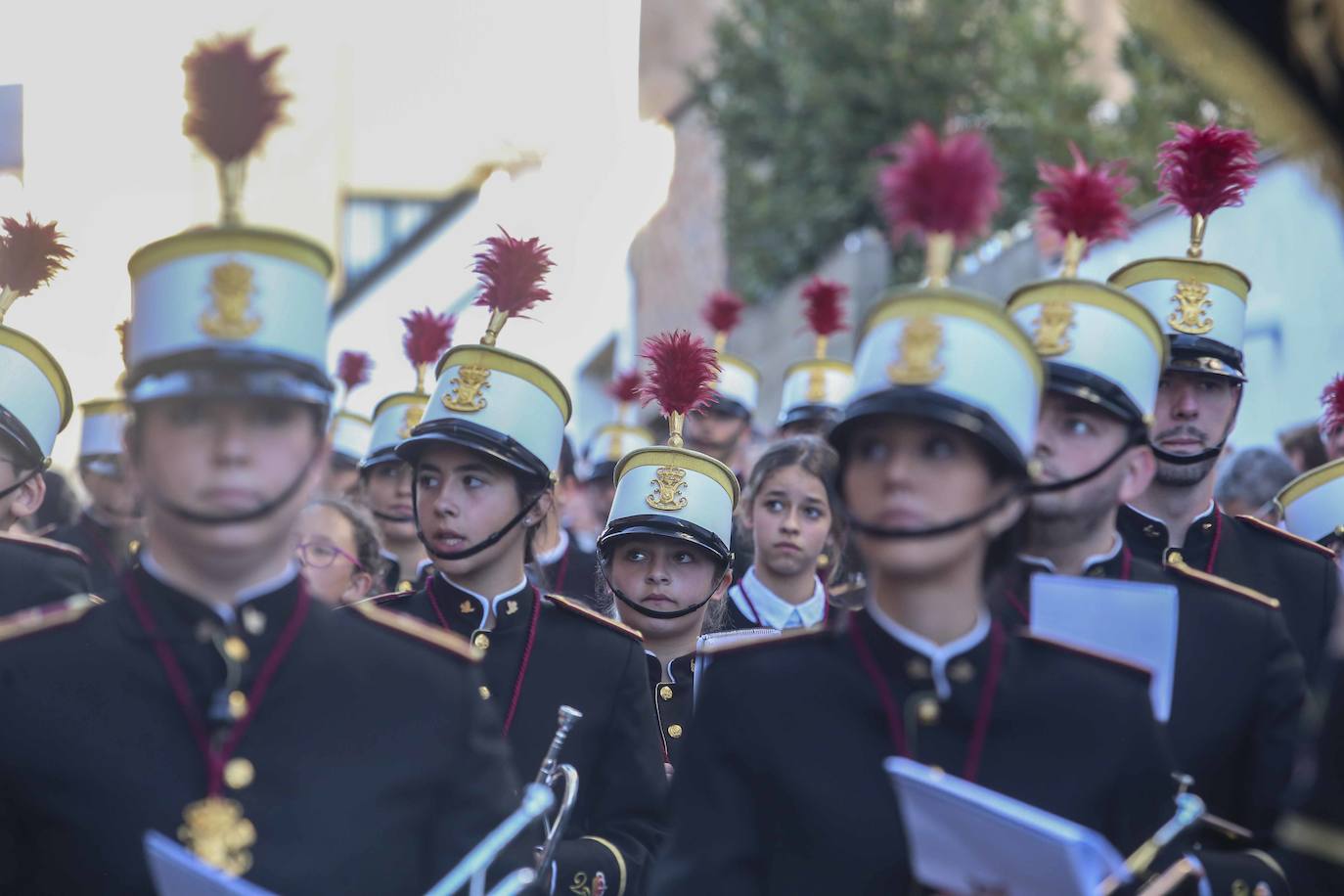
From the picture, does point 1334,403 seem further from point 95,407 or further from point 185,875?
point 95,407

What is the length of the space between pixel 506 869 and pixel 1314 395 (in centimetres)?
940

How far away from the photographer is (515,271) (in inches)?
223

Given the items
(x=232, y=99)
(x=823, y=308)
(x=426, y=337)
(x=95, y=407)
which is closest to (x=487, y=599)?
(x=426, y=337)

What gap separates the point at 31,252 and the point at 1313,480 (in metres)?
4.19

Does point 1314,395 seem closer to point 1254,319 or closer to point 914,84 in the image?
point 1254,319

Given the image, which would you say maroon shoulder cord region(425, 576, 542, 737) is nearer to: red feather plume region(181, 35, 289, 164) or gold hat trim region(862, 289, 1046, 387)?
gold hat trim region(862, 289, 1046, 387)

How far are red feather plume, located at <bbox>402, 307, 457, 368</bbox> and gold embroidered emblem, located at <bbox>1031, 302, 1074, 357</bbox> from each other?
3412 millimetres

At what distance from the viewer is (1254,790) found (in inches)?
176

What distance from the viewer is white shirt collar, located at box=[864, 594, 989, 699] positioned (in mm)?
3541

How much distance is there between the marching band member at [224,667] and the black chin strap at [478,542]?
1.78 meters

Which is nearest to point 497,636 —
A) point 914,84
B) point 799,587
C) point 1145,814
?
point 799,587

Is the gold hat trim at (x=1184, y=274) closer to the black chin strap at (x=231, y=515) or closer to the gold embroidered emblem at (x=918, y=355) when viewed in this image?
the gold embroidered emblem at (x=918, y=355)

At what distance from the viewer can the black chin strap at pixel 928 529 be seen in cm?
342

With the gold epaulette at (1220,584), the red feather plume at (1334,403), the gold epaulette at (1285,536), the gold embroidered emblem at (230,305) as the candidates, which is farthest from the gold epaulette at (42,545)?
the red feather plume at (1334,403)
